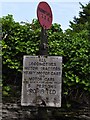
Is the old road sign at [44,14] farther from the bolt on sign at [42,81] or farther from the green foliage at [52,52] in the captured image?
the green foliage at [52,52]

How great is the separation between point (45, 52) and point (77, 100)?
1909mm

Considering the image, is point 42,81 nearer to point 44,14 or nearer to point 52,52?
point 44,14

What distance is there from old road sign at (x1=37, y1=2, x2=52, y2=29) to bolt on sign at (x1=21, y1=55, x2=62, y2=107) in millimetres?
409

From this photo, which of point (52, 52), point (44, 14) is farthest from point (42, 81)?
point (52, 52)

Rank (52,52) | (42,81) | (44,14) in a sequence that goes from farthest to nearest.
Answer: (52,52) → (44,14) → (42,81)

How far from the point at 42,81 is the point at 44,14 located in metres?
0.79

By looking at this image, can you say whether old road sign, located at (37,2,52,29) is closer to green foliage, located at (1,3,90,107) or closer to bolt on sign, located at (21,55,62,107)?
bolt on sign, located at (21,55,62,107)

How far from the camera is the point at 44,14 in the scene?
3.71 m

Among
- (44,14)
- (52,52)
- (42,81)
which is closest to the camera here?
(42,81)

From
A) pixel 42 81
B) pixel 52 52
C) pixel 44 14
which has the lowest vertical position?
pixel 42 81

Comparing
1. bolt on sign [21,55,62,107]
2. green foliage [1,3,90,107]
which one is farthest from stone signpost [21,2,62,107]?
green foliage [1,3,90,107]

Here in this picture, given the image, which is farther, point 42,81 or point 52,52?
point 52,52

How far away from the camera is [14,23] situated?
5.71 meters

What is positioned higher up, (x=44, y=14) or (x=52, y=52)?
(x=44, y=14)
